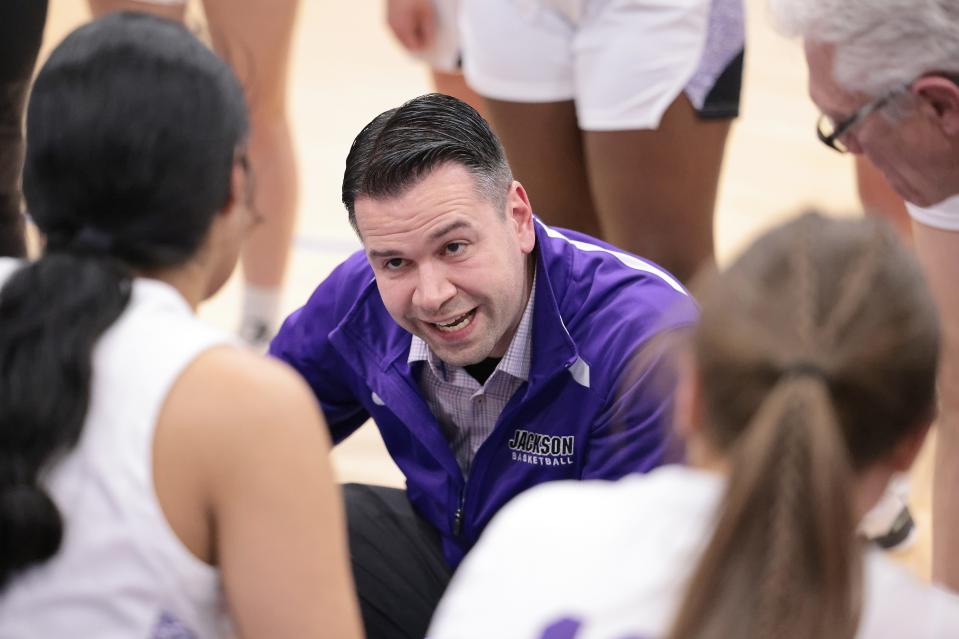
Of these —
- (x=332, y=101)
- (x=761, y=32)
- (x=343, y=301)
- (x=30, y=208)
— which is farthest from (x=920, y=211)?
(x=761, y=32)

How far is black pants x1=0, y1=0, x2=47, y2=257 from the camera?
2.60 meters

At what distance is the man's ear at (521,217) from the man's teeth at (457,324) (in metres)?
0.14

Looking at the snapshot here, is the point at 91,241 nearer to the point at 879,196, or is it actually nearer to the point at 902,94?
the point at 902,94

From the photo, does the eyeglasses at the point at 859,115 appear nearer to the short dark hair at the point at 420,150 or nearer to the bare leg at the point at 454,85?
the short dark hair at the point at 420,150

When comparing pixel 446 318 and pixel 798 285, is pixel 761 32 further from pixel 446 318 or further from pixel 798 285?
pixel 798 285

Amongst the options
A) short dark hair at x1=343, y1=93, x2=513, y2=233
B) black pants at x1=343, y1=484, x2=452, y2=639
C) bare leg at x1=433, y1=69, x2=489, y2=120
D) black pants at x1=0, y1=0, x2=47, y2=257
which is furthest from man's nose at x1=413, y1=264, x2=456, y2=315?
bare leg at x1=433, y1=69, x2=489, y2=120

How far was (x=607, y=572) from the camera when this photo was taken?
1122 mm

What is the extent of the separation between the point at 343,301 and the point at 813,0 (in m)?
0.86

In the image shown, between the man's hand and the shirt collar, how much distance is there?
1023mm

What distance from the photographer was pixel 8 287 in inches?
50.0

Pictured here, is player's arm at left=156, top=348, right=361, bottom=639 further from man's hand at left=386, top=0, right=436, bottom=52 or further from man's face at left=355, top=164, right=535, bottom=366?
man's hand at left=386, top=0, right=436, bottom=52

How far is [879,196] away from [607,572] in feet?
6.30

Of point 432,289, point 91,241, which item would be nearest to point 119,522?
point 91,241

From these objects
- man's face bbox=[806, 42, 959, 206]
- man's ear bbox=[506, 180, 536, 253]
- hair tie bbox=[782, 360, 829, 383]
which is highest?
hair tie bbox=[782, 360, 829, 383]
